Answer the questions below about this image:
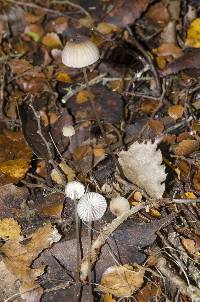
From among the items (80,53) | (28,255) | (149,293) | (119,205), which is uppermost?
(80,53)

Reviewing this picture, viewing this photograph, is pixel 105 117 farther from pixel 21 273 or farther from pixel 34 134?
pixel 21 273

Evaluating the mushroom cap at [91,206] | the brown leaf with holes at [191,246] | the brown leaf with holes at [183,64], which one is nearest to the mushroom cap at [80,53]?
the mushroom cap at [91,206]

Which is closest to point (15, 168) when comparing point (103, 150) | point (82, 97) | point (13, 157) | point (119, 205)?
point (13, 157)

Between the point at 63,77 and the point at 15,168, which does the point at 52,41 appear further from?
the point at 15,168

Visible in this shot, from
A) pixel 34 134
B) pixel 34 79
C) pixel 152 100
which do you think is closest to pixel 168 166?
pixel 152 100

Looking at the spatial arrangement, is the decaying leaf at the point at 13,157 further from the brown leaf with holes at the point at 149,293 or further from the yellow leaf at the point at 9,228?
the brown leaf with holes at the point at 149,293

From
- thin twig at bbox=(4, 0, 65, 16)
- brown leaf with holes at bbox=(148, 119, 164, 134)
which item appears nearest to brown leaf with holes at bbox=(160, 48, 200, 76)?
brown leaf with holes at bbox=(148, 119, 164, 134)

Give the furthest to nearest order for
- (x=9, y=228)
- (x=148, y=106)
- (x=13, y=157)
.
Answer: (x=148, y=106), (x=13, y=157), (x=9, y=228)
